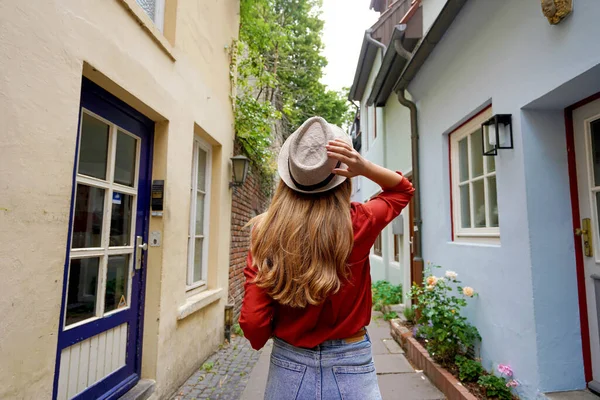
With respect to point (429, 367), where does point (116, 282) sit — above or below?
above

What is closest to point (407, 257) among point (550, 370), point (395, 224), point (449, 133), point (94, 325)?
point (395, 224)

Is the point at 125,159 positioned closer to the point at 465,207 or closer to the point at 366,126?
the point at 465,207

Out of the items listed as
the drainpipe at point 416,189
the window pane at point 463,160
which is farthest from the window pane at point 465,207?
the drainpipe at point 416,189

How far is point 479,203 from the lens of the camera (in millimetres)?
3180

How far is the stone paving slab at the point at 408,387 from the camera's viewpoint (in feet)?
9.59

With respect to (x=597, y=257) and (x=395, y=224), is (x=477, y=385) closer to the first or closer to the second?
(x=597, y=257)

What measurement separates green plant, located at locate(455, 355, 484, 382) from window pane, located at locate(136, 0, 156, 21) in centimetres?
395

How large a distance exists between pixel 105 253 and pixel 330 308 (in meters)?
1.89

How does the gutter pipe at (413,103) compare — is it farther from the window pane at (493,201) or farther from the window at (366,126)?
the window at (366,126)

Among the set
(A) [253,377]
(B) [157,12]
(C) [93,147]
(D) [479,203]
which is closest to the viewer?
(C) [93,147]

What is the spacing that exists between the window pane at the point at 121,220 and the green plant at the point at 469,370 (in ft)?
9.44

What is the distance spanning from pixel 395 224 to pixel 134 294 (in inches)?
160

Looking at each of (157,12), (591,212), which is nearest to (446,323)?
(591,212)

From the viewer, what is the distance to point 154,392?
2.70 meters
